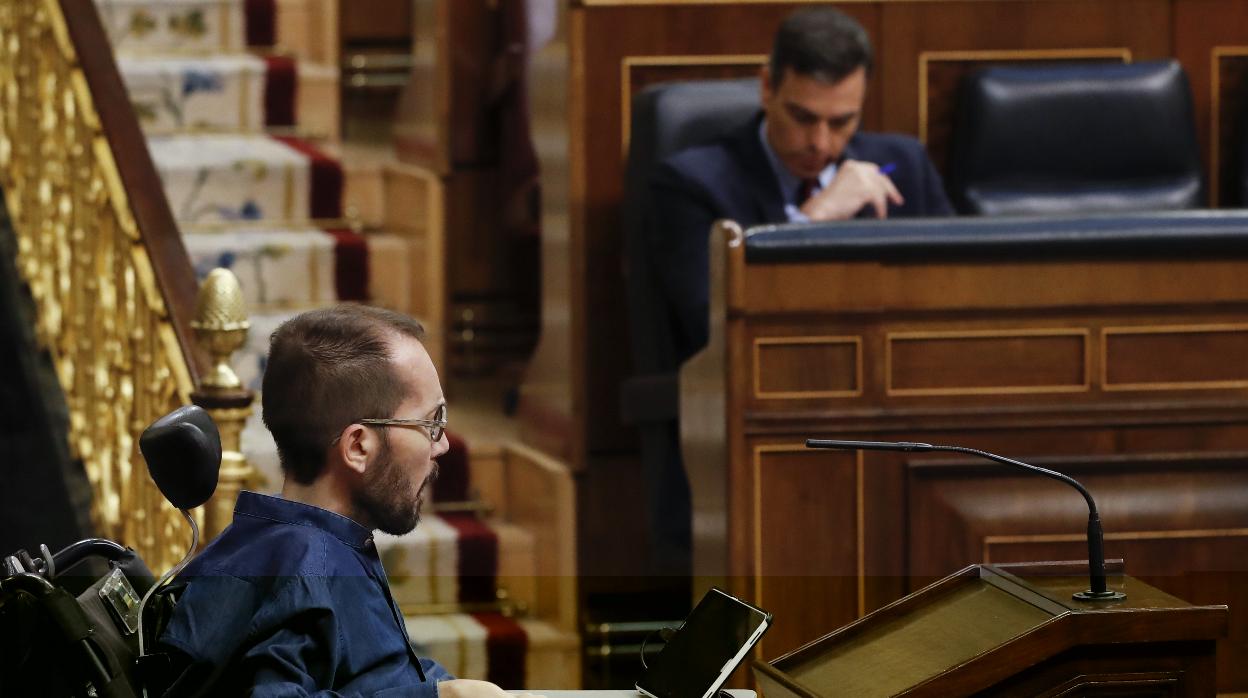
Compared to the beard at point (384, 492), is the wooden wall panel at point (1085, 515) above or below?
below

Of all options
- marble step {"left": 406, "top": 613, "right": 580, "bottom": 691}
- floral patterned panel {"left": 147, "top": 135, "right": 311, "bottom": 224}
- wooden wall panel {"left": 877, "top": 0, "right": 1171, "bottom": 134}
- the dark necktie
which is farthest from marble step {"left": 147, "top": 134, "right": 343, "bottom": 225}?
the dark necktie

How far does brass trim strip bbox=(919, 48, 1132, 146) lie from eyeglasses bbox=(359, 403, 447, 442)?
2474 millimetres

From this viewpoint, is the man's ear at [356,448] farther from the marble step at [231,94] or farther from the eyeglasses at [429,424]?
the marble step at [231,94]

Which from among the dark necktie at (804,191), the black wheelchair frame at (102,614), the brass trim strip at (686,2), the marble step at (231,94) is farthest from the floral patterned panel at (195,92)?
the black wheelchair frame at (102,614)

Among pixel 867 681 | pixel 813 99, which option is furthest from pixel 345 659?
pixel 813 99

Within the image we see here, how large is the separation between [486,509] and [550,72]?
0.92 m

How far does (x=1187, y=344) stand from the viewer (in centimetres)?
315

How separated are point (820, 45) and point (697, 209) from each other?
1.16ft

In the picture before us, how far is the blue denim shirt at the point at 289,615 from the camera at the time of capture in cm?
178

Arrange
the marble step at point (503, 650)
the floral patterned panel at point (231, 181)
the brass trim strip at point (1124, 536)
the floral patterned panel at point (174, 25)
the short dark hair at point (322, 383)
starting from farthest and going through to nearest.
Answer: the floral patterned panel at point (174, 25) < the floral patterned panel at point (231, 181) < the marble step at point (503, 650) < the brass trim strip at point (1124, 536) < the short dark hair at point (322, 383)

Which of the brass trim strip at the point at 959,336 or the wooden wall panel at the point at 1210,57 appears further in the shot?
the wooden wall panel at the point at 1210,57

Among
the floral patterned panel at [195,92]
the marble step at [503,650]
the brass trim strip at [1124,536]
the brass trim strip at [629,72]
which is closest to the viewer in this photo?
the brass trim strip at [1124,536]

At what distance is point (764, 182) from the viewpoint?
3.74m

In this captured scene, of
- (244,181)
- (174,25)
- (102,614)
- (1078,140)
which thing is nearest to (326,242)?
(244,181)
